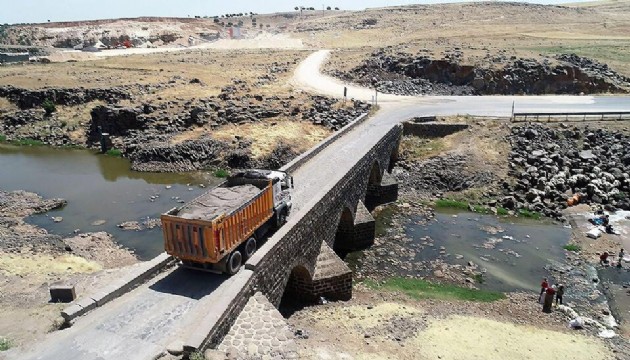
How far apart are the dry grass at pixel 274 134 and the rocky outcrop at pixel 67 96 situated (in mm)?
13690

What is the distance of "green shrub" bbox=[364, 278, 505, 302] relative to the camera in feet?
66.1

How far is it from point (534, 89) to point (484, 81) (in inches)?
182

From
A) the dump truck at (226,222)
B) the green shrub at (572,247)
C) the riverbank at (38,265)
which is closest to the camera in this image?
the dump truck at (226,222)

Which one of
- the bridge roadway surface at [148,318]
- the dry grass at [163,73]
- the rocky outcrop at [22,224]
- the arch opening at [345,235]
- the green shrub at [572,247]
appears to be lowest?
the green shrub at [572,247]

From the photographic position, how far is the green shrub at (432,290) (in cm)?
2014

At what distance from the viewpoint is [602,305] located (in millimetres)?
19750

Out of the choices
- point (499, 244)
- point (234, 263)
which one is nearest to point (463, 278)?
point (499, 244)

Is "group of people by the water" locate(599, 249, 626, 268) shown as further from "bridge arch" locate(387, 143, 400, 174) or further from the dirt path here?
"bridge arch" locate(387, 143, 400, 174)

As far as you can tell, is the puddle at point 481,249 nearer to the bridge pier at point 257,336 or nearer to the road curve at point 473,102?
the bridge pier at point 257,336

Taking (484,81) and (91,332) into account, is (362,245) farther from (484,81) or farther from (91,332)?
(484,81)

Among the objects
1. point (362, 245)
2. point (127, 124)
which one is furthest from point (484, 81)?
point (127, 124)

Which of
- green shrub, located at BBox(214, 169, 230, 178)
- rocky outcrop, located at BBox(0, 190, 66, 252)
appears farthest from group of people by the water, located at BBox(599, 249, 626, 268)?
rocky outcrop, located at BBox(0, 190, 66, 252)

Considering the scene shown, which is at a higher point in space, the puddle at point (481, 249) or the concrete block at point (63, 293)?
the concrete block at point (63, 293)

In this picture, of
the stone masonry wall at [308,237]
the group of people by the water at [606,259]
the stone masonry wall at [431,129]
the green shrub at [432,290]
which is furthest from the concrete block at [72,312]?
the stone masonry wall at [431,129]
